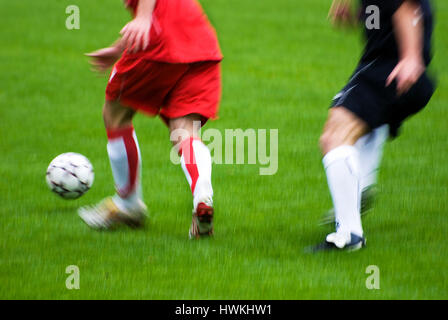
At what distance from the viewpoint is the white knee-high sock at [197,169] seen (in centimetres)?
458

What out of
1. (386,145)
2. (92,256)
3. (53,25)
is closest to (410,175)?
(386,145)

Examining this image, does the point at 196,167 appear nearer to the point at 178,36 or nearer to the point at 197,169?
the point at 197,169

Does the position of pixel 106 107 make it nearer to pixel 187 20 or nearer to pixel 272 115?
pixel 187 20

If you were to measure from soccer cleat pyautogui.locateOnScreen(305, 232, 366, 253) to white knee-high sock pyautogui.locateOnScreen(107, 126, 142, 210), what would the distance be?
3.90ft

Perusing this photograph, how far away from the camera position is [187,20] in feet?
15.6

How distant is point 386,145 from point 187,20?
2.95 metres

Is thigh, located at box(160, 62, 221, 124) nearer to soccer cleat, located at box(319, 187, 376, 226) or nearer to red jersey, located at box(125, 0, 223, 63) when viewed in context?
red jersey, located at box(125, 0, 223, 63)

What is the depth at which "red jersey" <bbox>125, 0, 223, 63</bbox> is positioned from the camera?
4676mm

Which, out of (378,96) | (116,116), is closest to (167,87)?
(116,116)

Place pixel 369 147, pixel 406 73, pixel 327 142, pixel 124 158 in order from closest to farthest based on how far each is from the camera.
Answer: pixel 406 73
pixel 327 142
pixel 369 147
pixel 124 158

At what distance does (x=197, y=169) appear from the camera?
467cm

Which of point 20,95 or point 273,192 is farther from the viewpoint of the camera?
point 20,95

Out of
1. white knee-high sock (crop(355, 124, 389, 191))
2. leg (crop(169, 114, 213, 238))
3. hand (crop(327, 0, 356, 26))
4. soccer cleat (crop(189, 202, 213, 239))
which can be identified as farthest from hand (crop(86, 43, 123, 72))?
white knee-high sock (crop(355, 124, 389, 191))

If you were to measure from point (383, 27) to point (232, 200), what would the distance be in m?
1.79
